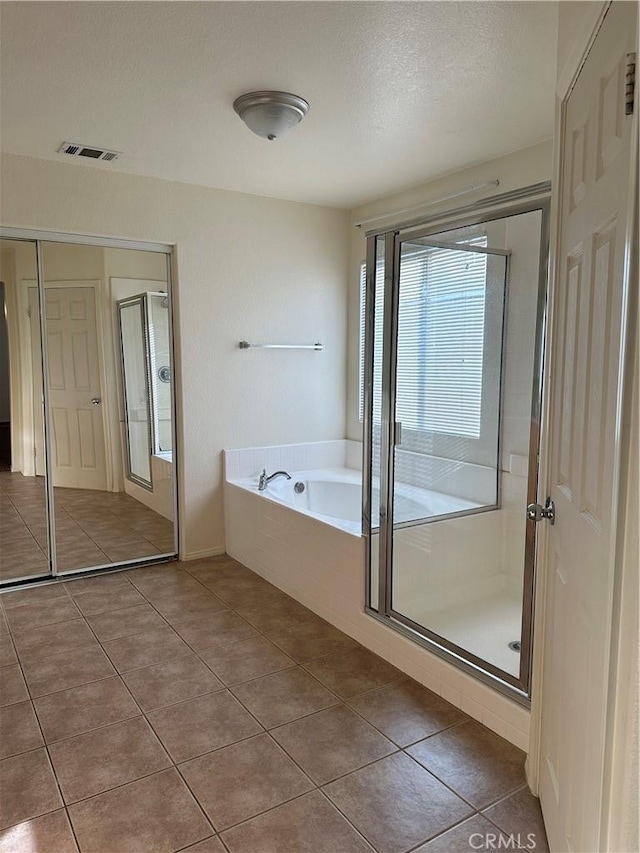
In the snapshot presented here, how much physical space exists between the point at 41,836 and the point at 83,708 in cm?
66

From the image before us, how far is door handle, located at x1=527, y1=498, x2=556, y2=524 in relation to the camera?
175 cm

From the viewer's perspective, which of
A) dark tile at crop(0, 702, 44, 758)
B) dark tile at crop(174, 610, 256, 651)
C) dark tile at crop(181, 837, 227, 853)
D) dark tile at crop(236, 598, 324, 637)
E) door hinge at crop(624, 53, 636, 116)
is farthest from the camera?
dark tile at crop(236, 598, 324, 637)

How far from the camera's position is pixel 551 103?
264 centimetres

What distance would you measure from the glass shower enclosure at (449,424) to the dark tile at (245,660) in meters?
0.50

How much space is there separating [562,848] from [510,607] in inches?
40.9

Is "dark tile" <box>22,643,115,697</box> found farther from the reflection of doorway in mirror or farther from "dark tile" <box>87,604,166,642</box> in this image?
the reflection of doorway in mirror

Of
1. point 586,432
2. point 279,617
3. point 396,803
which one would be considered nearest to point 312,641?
point 279,617

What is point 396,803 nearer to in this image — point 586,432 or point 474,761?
point 474,761

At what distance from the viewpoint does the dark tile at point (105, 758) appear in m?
1.97

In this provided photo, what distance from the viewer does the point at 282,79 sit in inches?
93.5

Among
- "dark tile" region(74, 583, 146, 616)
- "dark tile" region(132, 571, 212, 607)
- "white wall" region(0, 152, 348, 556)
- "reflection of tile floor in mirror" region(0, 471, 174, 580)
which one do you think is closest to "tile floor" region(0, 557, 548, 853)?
"dark tile" region(74, 583, 146, 616)

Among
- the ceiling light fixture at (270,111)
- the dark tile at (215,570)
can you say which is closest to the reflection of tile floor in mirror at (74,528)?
the dark tile at (215,570)

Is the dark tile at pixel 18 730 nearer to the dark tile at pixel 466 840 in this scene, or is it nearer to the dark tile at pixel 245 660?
the dark tile at pixel 245 660

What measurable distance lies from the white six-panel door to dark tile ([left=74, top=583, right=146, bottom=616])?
2.37 metres
